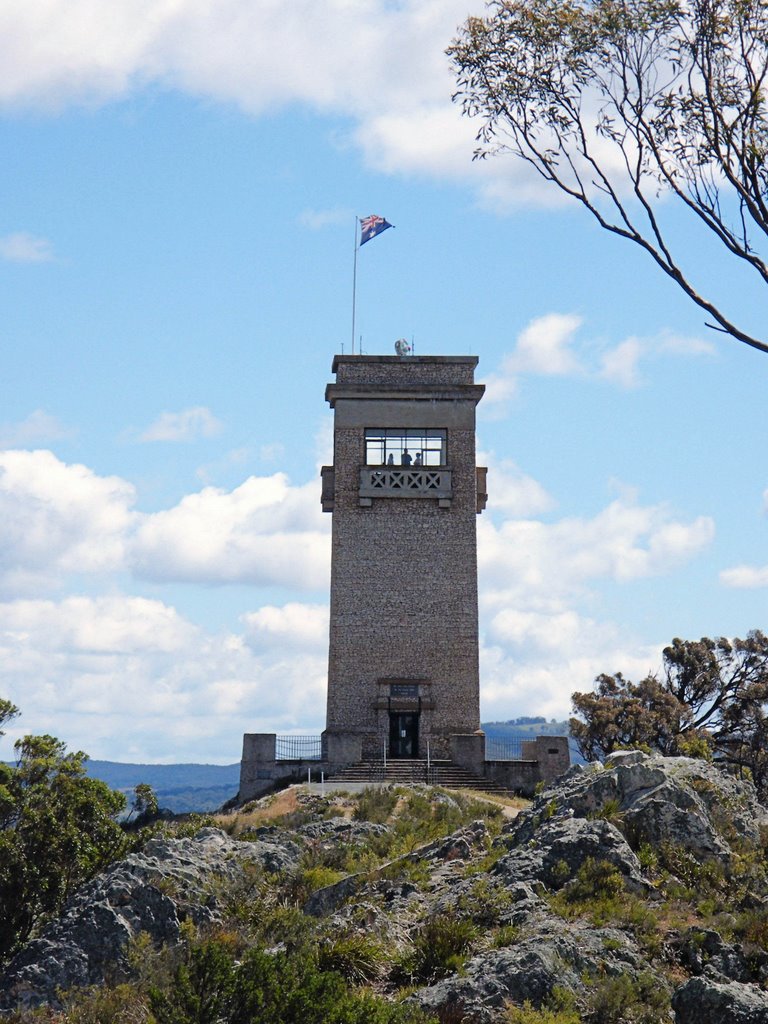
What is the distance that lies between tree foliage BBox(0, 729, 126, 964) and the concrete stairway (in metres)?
16.1

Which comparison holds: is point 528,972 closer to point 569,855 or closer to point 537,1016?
point 537,1016

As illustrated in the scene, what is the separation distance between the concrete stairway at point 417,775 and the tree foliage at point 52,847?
16052 millimetres

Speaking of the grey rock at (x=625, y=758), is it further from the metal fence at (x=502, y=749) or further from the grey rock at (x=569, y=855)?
the metal fence at (x=502, y=749)

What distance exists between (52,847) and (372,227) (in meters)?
32.6

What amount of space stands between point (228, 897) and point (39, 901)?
4.57 meters

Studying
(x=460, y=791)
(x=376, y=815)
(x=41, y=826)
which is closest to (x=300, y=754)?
(x=460, y=791)

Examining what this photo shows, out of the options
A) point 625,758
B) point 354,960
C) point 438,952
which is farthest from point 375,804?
point 438,952

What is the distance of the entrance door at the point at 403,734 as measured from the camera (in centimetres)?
5400

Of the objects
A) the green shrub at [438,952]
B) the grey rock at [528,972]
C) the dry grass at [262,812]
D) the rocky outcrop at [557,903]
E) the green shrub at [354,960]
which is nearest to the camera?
the grey rock at [528,972]

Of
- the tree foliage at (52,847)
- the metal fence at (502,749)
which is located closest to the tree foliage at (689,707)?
the metal fence at (502,749)

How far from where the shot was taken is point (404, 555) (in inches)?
2194

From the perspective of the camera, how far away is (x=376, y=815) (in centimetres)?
3962

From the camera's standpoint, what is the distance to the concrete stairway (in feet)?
164

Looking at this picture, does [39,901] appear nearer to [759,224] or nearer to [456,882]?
[456,882]
